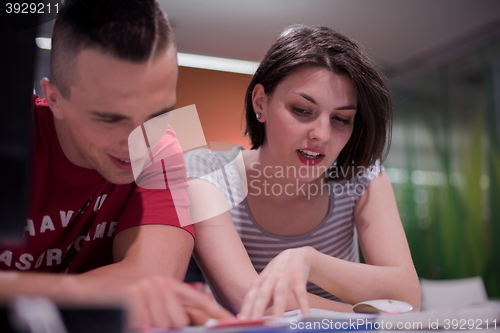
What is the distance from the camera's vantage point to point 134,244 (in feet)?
2.13

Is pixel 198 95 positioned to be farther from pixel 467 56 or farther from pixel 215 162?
pixel 467 56

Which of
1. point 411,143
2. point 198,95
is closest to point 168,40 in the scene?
point 198,95

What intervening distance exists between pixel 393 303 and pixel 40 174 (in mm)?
602

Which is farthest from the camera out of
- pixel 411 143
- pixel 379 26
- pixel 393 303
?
pixel 411 143

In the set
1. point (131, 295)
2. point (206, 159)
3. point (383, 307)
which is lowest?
point (383, 307)

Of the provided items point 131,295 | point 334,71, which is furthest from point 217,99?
point 131,295

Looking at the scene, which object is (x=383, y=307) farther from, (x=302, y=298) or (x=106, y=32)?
(x=106, y=32)

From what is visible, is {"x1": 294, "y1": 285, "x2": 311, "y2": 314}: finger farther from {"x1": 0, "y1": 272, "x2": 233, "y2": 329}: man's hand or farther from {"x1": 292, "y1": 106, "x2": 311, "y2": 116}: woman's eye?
{"x1": 292, "y1": 106, "x2": 311, "y2": 116}: woman's eye

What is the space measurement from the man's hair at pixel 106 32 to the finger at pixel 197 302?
11.9 inches

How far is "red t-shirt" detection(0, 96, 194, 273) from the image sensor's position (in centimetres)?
67

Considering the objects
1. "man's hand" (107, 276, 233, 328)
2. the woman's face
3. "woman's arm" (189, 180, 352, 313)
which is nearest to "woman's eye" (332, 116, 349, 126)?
the woman's face

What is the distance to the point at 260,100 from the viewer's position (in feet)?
2.89

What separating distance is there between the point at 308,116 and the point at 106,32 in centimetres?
42

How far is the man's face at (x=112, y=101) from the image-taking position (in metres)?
0.54
